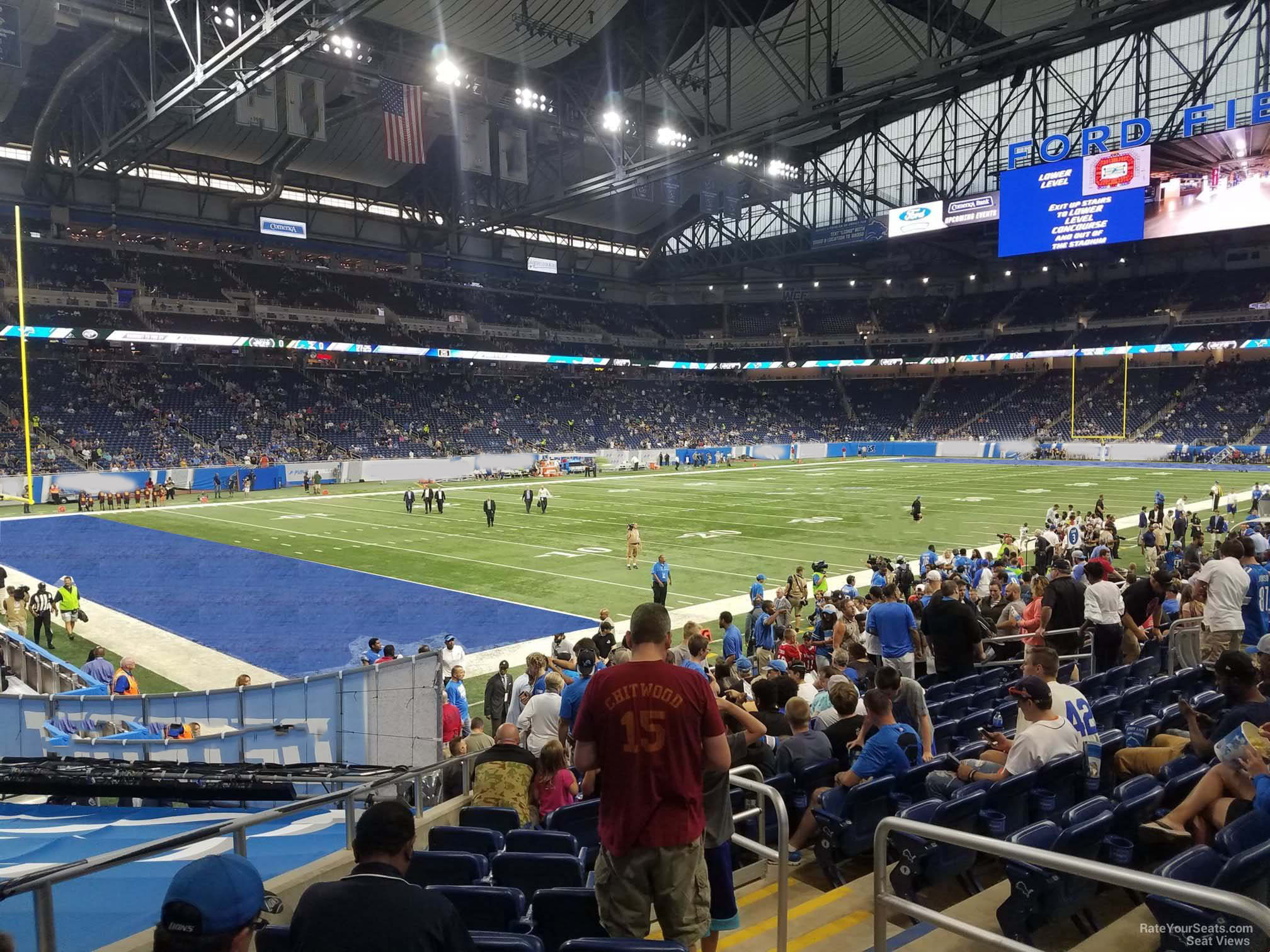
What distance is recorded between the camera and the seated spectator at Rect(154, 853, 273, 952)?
2217 mm

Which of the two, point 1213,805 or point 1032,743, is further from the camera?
point 1032,743

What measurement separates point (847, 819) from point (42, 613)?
18.5 metres

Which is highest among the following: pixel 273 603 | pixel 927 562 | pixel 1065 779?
pixel 1065 779

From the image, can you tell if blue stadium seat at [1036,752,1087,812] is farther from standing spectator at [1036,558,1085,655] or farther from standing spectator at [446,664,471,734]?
standing spectator at [446,664,471,734]

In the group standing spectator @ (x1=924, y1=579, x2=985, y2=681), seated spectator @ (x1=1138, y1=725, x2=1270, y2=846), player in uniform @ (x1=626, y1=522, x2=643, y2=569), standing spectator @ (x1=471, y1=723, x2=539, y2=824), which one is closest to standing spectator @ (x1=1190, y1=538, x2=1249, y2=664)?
standing spectator @ (x1=924, y1=579, x2=985, y2=681)

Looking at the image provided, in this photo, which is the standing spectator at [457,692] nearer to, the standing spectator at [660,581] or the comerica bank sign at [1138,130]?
the standing spectator at [660,581]

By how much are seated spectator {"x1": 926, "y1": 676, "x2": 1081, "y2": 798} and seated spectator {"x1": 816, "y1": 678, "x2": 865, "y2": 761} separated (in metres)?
0.94

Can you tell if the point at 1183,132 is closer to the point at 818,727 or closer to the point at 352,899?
the point at 818,727

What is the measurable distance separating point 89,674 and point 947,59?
28006 millimetres

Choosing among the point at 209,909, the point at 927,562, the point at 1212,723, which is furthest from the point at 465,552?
the point at 209,909

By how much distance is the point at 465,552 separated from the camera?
2855cm

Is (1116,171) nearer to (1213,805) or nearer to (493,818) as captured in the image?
(1213,805)

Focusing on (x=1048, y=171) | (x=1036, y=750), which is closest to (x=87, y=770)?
(x=1036, y=750)

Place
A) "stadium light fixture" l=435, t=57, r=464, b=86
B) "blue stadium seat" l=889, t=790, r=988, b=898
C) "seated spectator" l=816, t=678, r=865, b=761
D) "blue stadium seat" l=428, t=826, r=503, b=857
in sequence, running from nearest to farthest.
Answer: "blue stadium seat" l=889, t=790, r=988, b=898 < "blue stadium seat" l=428, t=826, r=503, b=857 < "seated spectator" l=816, t=678, r=865, b=761 < "stadium light fixture" l=435, t=57, r=464, b=86
